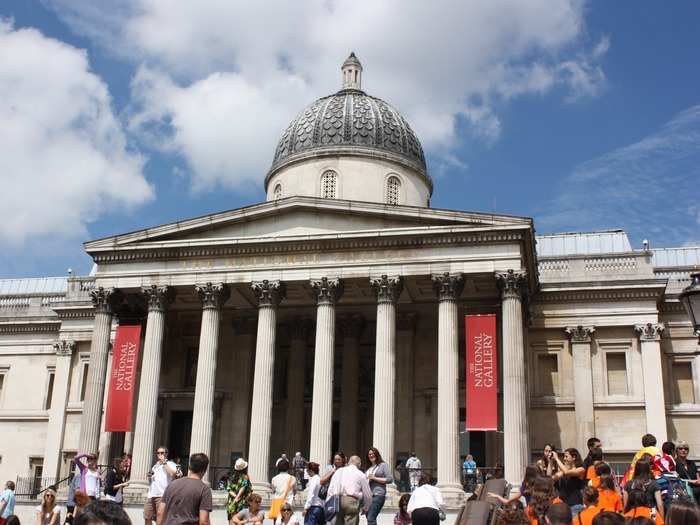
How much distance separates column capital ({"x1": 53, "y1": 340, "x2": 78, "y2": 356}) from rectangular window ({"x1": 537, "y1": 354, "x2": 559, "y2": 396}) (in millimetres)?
22296

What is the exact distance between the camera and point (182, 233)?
3170 centimetres

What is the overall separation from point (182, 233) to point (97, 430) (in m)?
7.96

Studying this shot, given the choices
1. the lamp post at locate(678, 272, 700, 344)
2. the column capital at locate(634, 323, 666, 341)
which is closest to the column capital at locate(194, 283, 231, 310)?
the column capital at locate(634, 323, 666, 341)

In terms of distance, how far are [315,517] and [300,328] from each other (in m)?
19.6

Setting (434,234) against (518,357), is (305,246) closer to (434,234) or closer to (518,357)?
(434,234)

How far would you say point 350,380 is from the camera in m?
33.6

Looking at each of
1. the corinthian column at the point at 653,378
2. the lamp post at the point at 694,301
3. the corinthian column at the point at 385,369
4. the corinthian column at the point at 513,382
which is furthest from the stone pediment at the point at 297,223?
the lamp post at the point at 694,301

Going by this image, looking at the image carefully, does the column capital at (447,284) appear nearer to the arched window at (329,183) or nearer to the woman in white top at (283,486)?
the arched window at (329,183)

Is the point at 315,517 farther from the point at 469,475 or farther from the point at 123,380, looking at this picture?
the point at 123,380

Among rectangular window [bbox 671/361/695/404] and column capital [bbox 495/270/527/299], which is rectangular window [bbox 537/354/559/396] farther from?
column capital [bbox 495/270/527/299]

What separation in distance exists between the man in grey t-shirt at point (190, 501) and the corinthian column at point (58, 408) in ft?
103

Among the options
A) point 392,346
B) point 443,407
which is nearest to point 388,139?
point 392,346

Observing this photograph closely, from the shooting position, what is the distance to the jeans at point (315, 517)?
15.2 meters

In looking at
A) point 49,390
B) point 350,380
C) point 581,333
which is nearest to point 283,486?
point 350,380
